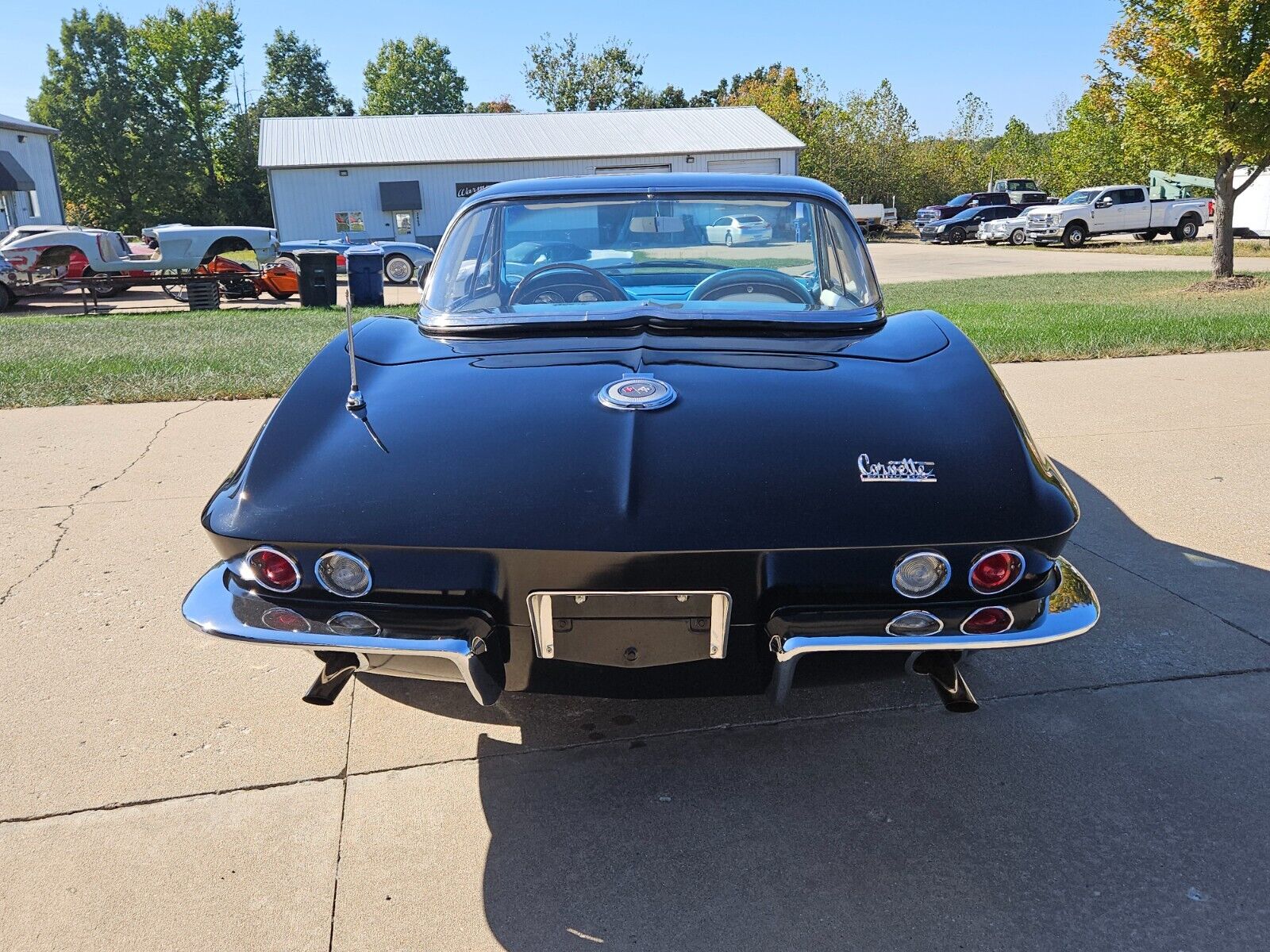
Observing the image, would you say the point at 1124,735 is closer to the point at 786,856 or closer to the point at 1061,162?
the point at 786,856

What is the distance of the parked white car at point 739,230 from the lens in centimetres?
385

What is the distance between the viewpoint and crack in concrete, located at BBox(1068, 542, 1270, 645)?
3.50m

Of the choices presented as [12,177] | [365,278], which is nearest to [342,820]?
[365,278]

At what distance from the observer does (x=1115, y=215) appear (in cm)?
2911

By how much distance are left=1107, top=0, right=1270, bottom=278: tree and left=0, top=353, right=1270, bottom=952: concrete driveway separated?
1189cm

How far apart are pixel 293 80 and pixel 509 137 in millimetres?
48440

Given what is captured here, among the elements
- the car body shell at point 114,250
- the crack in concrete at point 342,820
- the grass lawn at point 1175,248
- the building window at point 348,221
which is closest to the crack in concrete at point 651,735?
the crack in concrete at point 342,820

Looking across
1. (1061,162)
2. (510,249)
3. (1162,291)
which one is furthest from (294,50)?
(510,249)

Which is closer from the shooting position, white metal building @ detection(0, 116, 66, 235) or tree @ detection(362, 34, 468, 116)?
white metal building @ detection(0, 116, 66, 235)

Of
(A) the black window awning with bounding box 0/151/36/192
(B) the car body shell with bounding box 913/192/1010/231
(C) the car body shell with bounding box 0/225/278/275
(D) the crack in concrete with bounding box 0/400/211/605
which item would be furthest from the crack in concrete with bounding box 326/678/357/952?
(A) the black window awning with bounding box 0/151/36/192

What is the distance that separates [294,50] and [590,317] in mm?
81661

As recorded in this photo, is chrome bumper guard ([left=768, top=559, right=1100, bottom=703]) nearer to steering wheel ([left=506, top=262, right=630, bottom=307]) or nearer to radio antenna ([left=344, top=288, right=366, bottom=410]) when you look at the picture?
radio antenna ([left=344, top=288, right=366, bottom=410])

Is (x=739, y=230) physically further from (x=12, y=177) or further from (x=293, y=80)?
(x=293, y=80)

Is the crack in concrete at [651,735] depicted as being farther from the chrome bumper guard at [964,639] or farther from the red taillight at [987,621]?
the red taillight at [987,621]
